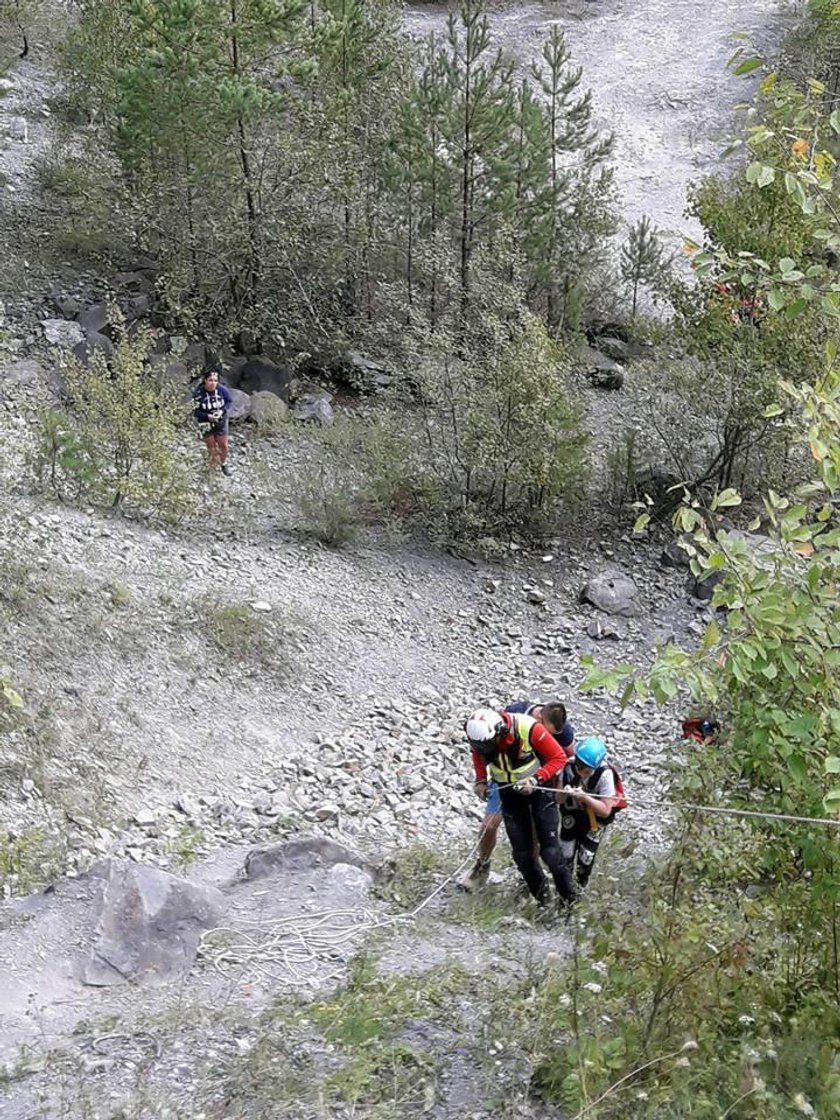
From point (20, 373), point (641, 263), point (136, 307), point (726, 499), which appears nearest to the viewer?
point (726, 499)

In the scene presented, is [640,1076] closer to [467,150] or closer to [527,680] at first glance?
[527,680]

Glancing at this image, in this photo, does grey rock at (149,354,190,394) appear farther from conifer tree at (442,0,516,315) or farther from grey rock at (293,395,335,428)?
conifer tree at (442,0,516,315)

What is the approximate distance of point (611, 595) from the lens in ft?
42.5

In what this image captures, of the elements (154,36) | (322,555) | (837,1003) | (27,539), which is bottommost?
(322,555)

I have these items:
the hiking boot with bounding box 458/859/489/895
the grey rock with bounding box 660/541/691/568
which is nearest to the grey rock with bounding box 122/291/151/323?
the grey rock with bounding box 660/541/691/568

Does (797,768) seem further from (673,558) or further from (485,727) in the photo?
(673,558)

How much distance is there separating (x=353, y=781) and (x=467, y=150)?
10812 mm

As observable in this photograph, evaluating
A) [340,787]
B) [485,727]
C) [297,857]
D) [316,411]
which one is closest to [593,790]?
[485,727]

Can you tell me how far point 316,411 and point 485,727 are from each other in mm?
10669

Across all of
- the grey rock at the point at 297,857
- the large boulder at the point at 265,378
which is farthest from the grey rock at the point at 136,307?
the grey rock at the point at 297,857

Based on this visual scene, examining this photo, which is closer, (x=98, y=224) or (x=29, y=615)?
(x=29, y=615)

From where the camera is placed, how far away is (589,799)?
6340mm

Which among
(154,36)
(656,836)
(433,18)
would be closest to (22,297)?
(154,36)

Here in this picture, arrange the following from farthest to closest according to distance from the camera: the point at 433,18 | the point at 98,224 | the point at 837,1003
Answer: the point at 433,18
the point at 98,224
the point at 837,1003
